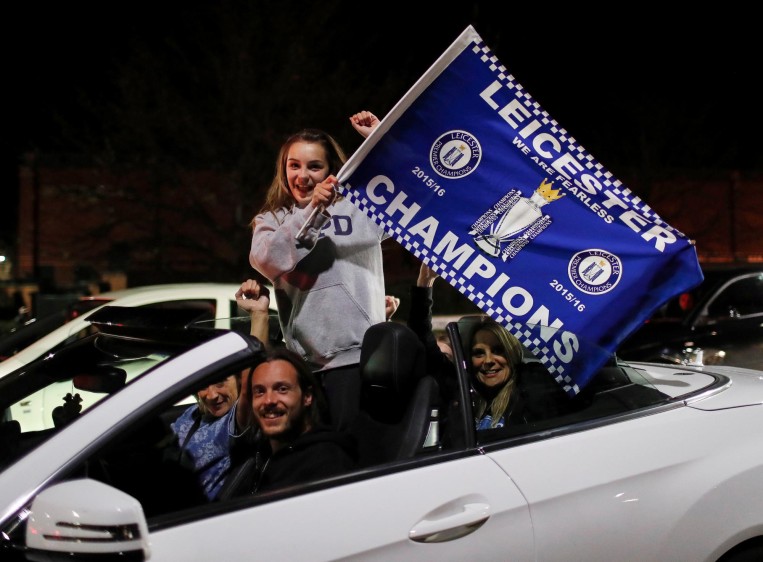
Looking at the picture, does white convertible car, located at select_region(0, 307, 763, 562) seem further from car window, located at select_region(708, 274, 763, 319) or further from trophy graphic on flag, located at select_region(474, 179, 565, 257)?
car window, located at select_region(708, 274, 763, 319)

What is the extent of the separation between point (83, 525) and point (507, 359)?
1.75m

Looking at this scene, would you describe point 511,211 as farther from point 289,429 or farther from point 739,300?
point 739,300

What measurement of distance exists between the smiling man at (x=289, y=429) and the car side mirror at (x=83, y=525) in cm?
65

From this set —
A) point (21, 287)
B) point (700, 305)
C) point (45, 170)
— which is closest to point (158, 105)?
point (21, 287)

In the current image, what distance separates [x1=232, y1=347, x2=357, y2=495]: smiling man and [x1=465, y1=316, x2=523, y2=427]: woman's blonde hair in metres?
0.47

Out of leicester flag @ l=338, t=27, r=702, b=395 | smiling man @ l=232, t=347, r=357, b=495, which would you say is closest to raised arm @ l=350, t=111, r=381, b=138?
leicester flag @ l=338, t=27, r=702, b=395

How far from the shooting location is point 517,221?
3.29m

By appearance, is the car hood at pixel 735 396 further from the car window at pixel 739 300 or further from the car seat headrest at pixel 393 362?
the car window at pixel 739 300

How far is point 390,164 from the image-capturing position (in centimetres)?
330

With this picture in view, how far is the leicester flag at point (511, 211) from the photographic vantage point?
126 inches

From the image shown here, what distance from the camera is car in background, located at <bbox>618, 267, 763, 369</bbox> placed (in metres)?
8.45

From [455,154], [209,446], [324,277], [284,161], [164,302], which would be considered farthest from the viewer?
[164,302]

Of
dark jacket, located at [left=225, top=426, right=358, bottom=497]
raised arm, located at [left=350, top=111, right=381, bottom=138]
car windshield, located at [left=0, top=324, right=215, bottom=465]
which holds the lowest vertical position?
dark jacket, located at [left=225, top=426, right=358, bottom=497]

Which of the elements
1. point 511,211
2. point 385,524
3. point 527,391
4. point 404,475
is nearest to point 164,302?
point 511,211
